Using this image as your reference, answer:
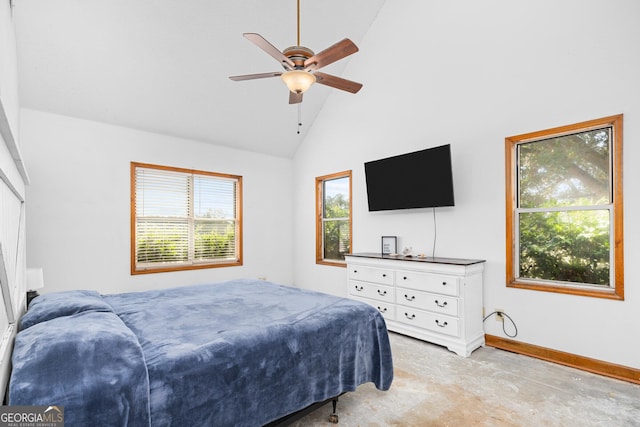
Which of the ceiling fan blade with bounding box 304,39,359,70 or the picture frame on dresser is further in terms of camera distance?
the picture frame on dresser

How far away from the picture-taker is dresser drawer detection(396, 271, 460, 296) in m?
3.12

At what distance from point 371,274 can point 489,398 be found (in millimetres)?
1825

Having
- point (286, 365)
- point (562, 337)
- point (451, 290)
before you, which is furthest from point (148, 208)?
point (562, 337)

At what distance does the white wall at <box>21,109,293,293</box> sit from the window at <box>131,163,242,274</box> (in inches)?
4.6

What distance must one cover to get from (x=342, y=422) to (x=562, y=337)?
86.7 inches

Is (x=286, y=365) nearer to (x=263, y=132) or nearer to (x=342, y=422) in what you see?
(x=342, y=422)

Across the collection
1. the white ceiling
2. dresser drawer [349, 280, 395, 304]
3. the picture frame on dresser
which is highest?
the white ceiling

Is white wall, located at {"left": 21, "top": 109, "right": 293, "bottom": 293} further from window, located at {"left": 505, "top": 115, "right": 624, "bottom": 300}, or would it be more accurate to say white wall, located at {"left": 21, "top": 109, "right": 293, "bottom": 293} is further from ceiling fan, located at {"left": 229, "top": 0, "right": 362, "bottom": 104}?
window, located at {"left": 505, "top": 115, "right": 624, "bottom": 300}

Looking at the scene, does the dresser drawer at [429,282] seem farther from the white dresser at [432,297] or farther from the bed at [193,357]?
the bed at [193,357]

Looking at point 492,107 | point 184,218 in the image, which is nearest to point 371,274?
point 492,107

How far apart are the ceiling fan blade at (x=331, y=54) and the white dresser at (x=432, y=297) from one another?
213cm

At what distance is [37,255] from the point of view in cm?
358

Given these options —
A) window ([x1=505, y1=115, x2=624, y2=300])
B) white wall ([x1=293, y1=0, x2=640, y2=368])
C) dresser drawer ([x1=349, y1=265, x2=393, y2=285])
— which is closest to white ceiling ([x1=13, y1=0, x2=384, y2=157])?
white wall ([x1=293, y1=0, x2=640, y2=368])

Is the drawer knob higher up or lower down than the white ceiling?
lower down
